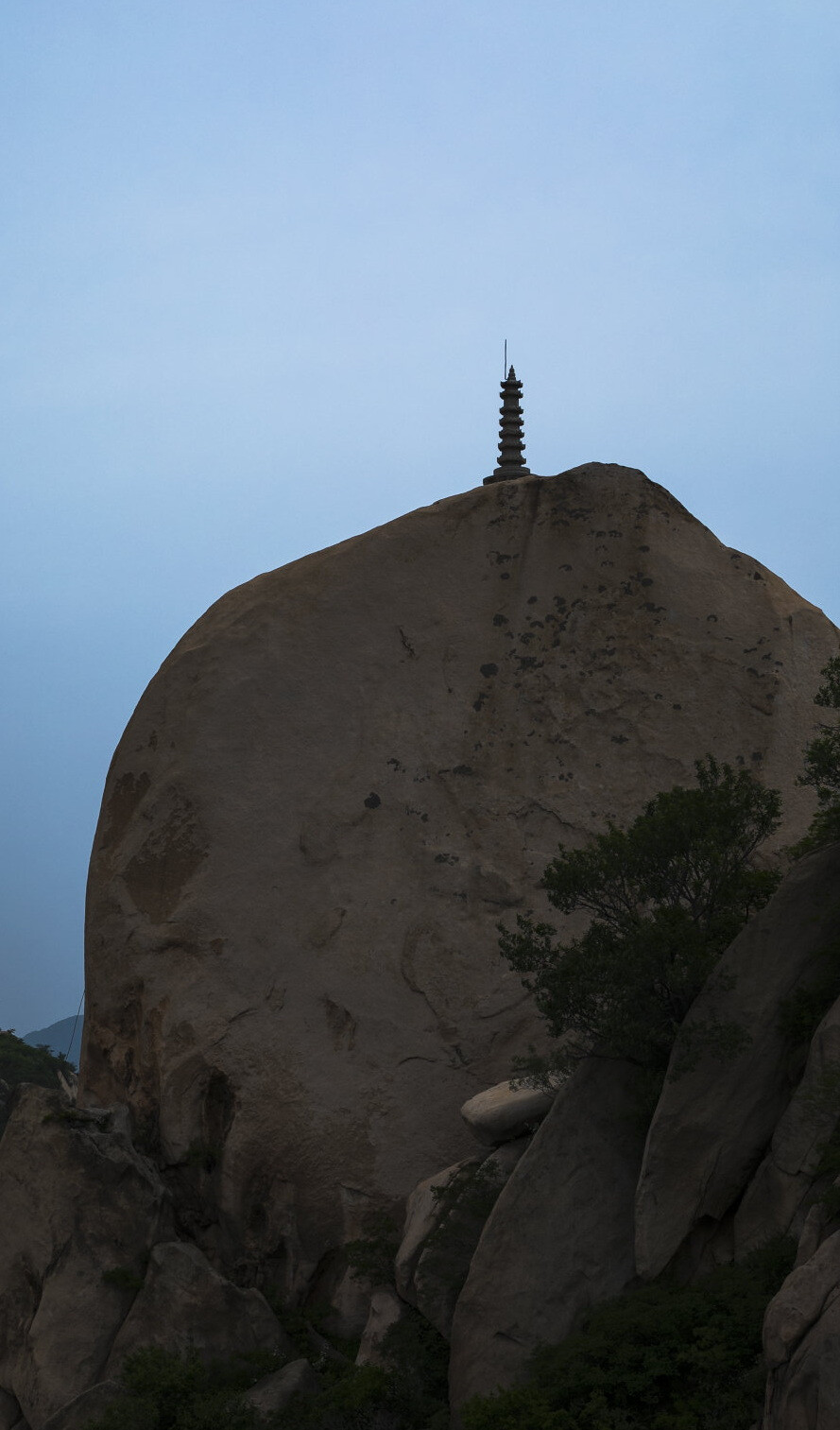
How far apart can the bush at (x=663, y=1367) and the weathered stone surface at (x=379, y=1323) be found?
9.28 feet

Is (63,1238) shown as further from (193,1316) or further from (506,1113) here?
(506,1113)

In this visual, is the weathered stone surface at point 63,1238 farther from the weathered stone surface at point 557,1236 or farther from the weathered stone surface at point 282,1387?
the weathered stone surface at point 557,1236

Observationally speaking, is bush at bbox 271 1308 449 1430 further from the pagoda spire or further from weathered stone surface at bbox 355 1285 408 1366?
the pagoda spire

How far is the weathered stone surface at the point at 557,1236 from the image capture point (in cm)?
1588

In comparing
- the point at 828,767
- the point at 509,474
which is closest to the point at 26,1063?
the point at 509,474

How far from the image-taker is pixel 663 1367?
13.7 meters

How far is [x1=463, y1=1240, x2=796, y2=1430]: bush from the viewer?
13188 millimetres

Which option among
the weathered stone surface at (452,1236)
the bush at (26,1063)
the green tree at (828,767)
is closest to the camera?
the green tree at (828,767)

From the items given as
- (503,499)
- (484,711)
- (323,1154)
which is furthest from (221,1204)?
(503,499)

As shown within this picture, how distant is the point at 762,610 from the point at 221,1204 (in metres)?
12.5

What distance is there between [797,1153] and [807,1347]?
10.7 feet

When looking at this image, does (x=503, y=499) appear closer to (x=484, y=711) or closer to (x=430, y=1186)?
(x=484, y=711)

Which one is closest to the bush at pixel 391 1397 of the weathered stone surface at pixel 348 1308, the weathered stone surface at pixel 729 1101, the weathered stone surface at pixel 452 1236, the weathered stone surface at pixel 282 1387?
the weathered stone surface at pixel 282 1387

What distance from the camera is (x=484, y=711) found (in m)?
22.8
